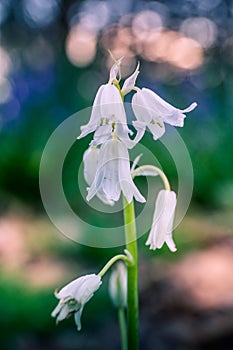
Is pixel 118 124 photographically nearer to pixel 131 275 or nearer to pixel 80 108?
pixel 131 275

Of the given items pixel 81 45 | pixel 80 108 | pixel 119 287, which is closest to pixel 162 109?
pixel 119 287

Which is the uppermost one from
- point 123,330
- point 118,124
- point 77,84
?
point 77,84

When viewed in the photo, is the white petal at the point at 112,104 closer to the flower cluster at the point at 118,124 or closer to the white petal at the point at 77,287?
the flower cluster at the point at 118,124

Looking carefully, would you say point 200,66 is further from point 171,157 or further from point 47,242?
point 47,242

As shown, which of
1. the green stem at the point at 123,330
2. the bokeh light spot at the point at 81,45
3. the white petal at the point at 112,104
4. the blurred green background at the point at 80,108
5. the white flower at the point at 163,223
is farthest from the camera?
the bokeh light spot at the point at 81,45

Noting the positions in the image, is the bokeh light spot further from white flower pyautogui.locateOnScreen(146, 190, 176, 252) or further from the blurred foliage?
white flower pyautogui.locateOnScreen(146, 190, 176, 252)

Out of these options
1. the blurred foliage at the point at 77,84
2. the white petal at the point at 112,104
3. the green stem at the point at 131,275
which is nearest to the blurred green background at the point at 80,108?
the blurred foliage at the point at 77,84
